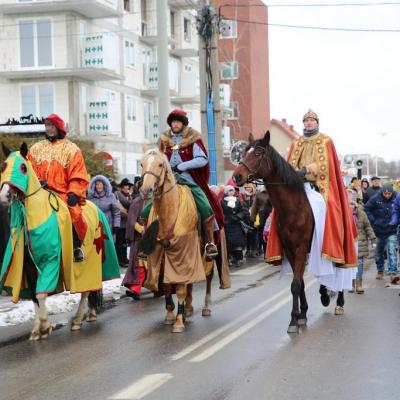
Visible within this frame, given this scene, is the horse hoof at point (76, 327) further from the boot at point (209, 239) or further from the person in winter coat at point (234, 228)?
the person in winter coat at point (234, 228)

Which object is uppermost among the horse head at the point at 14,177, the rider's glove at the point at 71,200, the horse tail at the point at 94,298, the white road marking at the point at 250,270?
the horse head at the point at 14,177

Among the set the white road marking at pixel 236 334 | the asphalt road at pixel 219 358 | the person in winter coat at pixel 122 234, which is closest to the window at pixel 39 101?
the person in winter coat at pixel 122 234

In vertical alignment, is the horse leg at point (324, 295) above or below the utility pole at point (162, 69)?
below

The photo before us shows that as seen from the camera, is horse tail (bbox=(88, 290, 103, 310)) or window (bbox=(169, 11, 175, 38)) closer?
horse tail (bbox=(88, 290, 103, 310))

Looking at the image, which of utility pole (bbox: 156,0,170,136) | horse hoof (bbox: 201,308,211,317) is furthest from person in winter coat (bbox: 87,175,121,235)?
horse hoof (bbox: 201,308,211,317)

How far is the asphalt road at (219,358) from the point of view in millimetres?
7324

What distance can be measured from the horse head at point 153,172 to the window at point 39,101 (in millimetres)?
31349

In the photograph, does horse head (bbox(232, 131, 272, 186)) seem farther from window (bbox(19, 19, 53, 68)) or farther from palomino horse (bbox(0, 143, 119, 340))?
window (bbox(19, 19, 53, 68))

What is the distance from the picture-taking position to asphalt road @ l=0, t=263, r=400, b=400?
24.0 ft

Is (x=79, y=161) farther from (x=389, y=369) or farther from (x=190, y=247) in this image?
(x=389, y=369)

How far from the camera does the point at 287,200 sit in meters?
10.8

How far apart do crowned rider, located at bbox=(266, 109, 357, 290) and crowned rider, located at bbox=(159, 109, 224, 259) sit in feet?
2.60

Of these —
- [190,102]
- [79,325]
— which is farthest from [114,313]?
[190,102]

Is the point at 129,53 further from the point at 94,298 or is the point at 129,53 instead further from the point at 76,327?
the point at 76,327
